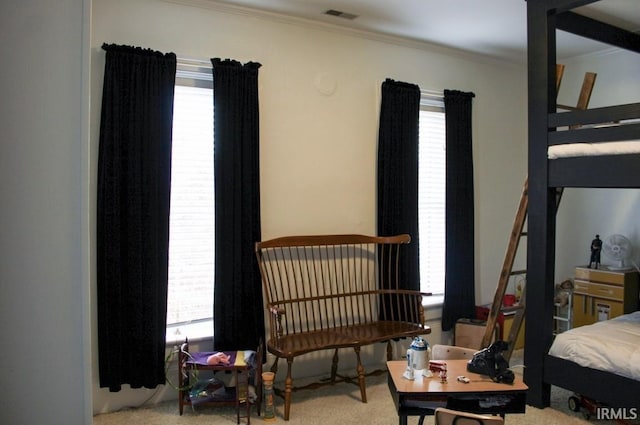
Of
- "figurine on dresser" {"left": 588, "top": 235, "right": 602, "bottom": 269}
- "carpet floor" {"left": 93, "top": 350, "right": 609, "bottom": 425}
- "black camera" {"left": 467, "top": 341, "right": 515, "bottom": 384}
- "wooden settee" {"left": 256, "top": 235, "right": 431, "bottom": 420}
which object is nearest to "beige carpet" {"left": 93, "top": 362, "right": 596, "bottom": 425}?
"carpet floor" {"left": 93, "top": 350, "right": 609, "bottom": 425}

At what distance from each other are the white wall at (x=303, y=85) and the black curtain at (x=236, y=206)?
0.18m

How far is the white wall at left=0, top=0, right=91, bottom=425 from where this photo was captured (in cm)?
157

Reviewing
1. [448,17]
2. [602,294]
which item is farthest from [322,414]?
[448,17]

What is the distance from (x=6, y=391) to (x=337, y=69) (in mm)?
3256

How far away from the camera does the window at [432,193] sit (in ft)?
15.4

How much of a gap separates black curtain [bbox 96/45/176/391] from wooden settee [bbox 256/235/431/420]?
73 cm

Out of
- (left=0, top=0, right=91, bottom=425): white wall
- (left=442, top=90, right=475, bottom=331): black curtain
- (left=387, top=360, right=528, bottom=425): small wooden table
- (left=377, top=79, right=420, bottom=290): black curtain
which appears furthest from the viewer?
(left=442, top=90, right=475, bottom=331): black curtain

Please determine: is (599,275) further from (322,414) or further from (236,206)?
(236,206)

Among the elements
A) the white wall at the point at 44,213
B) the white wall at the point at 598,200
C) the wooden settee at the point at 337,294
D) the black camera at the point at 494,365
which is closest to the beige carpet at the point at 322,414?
the wooden settee at the point at 337,294

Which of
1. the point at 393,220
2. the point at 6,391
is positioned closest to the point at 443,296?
the point at 393,220

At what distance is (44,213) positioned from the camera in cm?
163

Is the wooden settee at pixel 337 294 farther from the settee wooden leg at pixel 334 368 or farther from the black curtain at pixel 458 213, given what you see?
the black curtain at pixel 458 213

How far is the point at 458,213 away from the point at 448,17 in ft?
5.54

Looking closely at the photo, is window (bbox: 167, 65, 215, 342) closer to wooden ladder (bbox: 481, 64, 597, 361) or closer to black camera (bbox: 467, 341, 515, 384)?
black camera (bbox: 467, 341, 515, 384)
